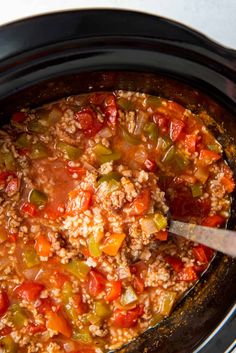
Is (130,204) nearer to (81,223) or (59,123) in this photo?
(81,223)

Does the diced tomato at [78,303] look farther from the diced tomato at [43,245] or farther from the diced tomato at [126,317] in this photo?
the diced tomato at [43,245]

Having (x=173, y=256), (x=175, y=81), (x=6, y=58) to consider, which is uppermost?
(x=6, y=58)

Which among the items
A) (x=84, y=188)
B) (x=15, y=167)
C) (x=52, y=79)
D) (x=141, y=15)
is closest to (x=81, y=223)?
(x=84, y=188)

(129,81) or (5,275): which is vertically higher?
(129,81)

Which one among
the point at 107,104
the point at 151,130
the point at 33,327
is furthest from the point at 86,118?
the point at 33,327

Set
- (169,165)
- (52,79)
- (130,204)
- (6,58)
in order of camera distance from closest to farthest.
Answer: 1. (6,58)
2. (52,79)
3. (130,204)
4. (169,165)

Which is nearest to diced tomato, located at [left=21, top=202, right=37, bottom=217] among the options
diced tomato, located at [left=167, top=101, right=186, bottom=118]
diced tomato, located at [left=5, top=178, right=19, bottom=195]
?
diced tomato, located at [left=5, top=178, right=19, bottom=195]
